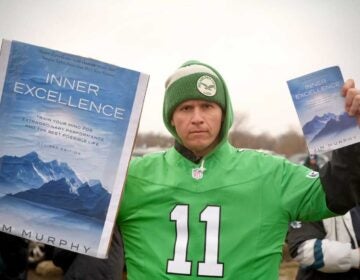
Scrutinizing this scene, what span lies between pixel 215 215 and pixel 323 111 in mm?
602

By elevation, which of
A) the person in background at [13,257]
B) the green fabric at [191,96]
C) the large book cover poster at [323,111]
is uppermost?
the green fabric at [191,96]

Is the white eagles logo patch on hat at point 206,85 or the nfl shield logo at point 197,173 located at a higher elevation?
the white eagles logo patch on hat at point 206,85

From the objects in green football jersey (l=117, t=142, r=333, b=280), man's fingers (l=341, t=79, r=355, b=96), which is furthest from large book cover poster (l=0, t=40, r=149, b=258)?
man's fingers (l=341, t=79, r=355, b=96)

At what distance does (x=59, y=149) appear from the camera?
1.65 metres

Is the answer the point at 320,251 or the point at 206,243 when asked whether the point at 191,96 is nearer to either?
the point at 206,243

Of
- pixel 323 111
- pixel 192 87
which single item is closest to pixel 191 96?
pixel 192 87

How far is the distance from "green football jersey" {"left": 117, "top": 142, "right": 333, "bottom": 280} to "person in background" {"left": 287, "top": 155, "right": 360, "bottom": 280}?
0.80 meters

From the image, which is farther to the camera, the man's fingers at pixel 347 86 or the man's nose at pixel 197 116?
the man's nose at pixel 197 116

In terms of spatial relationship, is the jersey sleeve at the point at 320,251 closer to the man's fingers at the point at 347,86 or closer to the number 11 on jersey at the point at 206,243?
the number 11 on jersey at the point at 206,243

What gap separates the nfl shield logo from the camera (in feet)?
5.99

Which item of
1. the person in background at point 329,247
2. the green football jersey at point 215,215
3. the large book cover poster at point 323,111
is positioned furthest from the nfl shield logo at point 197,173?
the person in background at point 329,247

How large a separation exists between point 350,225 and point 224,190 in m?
1.17

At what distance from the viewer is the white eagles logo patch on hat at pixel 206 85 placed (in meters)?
1.88

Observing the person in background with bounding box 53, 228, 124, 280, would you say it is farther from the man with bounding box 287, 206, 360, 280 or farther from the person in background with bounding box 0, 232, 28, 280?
the man with bounding box 287, 206, 360, 280
